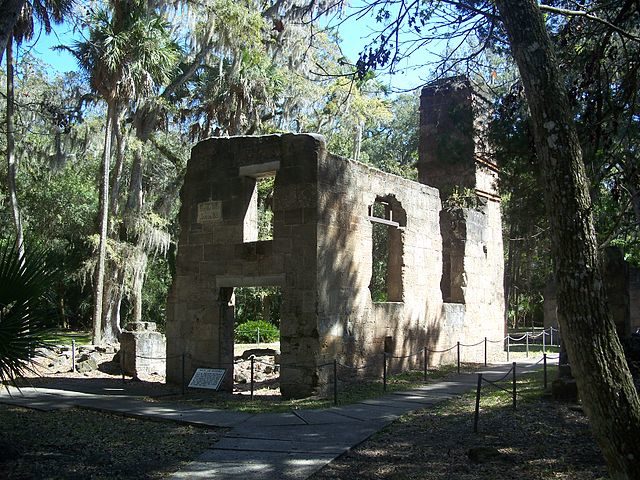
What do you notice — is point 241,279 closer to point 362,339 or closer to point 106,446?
point 362,339

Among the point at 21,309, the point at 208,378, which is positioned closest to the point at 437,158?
the point at 208,378

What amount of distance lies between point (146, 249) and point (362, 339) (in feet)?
44.5

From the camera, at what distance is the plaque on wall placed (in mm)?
12523

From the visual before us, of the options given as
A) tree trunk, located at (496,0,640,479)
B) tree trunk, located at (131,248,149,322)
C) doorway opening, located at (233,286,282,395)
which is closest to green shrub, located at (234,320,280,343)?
doorway opening, located at (233,286,282,395)

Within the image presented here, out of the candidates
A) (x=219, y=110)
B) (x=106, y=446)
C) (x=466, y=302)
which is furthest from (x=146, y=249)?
(x=106, y=446)

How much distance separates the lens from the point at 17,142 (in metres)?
24.3

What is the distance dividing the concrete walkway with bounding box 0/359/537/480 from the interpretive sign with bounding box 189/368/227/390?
119 cm

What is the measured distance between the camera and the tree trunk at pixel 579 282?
174 inches

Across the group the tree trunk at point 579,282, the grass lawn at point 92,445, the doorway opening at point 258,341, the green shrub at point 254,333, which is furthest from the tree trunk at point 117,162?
the tree trunk at point 579,282

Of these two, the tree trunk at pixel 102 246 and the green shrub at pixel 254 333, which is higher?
the tree trunk at pixel 102 246

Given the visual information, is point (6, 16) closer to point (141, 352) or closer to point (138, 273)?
point (141, 352)

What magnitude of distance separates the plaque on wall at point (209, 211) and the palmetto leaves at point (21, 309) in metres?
5.78

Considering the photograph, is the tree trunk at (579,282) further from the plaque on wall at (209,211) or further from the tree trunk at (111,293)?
the tree trunk at (111,293)

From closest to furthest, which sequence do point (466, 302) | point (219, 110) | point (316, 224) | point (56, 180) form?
point (316, 224)
point (466, 302)
point (219, 110)
point (56, 180)
